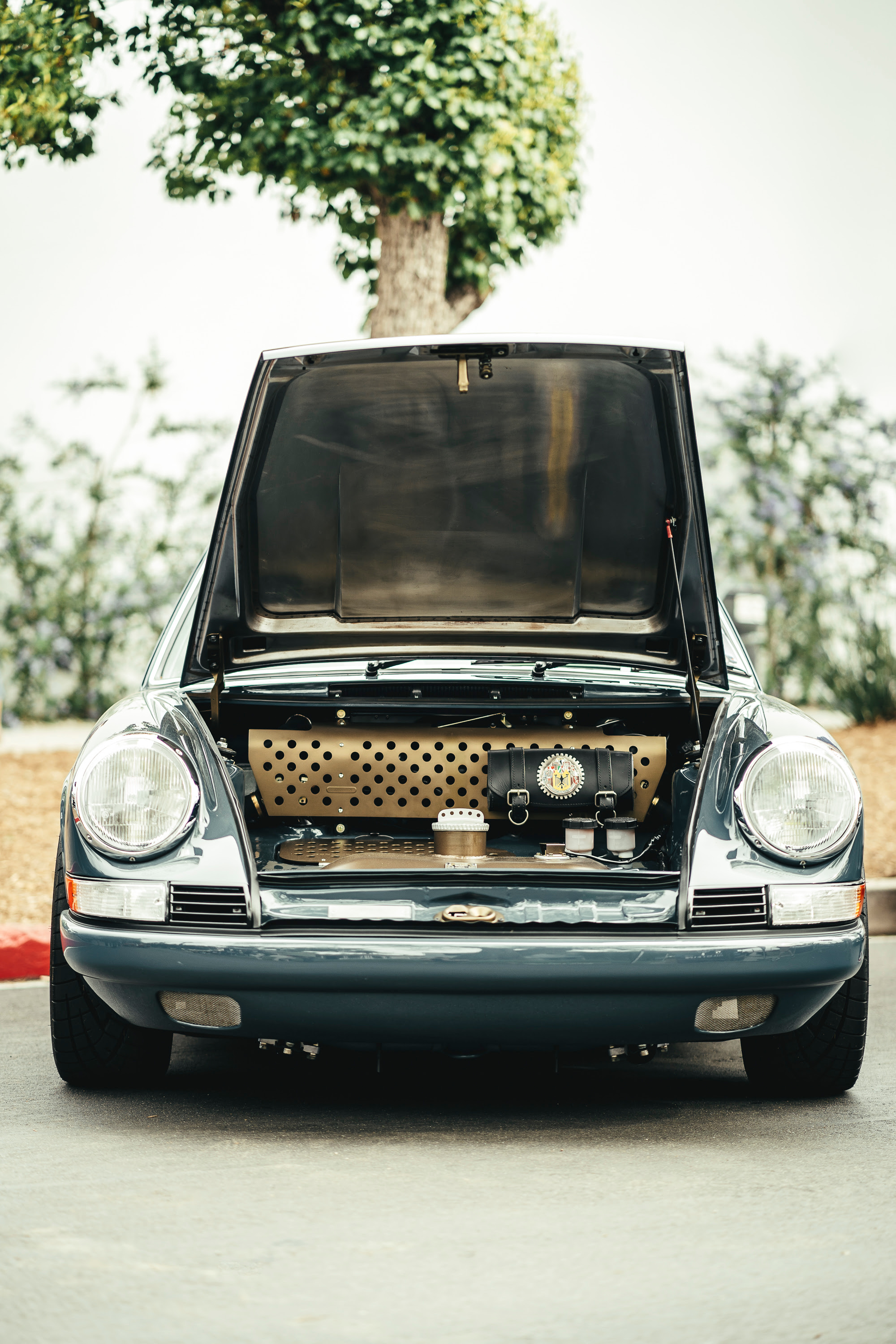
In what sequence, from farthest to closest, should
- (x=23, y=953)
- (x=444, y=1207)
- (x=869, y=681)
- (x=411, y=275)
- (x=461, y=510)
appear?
(x=869, y=681)
(x=411, y=275)
(x=23, y=953)
(x=461, y=510)
(x=444, y=1207)

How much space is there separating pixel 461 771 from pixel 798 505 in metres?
8.57

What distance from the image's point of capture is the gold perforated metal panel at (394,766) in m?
3.88

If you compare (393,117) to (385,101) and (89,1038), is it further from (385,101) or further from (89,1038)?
(89,1038)

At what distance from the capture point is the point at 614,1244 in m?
2.64

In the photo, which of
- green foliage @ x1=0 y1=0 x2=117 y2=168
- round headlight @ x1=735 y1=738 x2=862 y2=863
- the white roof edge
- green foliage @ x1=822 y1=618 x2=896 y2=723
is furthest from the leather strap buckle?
green foliage @ x1=822 y1=618 x2=896 y2=723

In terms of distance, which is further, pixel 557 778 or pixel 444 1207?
pixel 557 778

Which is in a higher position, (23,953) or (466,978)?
(466,978)

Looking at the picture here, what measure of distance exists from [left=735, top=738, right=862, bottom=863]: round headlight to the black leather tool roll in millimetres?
456

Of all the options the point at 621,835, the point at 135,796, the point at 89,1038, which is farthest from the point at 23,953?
the point at 621,835

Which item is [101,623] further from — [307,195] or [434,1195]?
[434,1195]

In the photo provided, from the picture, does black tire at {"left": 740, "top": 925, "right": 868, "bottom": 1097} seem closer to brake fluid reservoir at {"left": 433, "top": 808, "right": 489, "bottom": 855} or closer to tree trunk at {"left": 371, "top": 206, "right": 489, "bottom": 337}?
brake fluid reservoir at {"left": 433, "top": 808, "right": 489, "bottom": 855}

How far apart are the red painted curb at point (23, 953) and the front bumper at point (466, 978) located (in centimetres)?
239

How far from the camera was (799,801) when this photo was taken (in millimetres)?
3385

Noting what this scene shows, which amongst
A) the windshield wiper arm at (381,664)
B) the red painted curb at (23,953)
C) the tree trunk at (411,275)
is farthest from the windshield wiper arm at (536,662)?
the tree trunk at (411,275)
